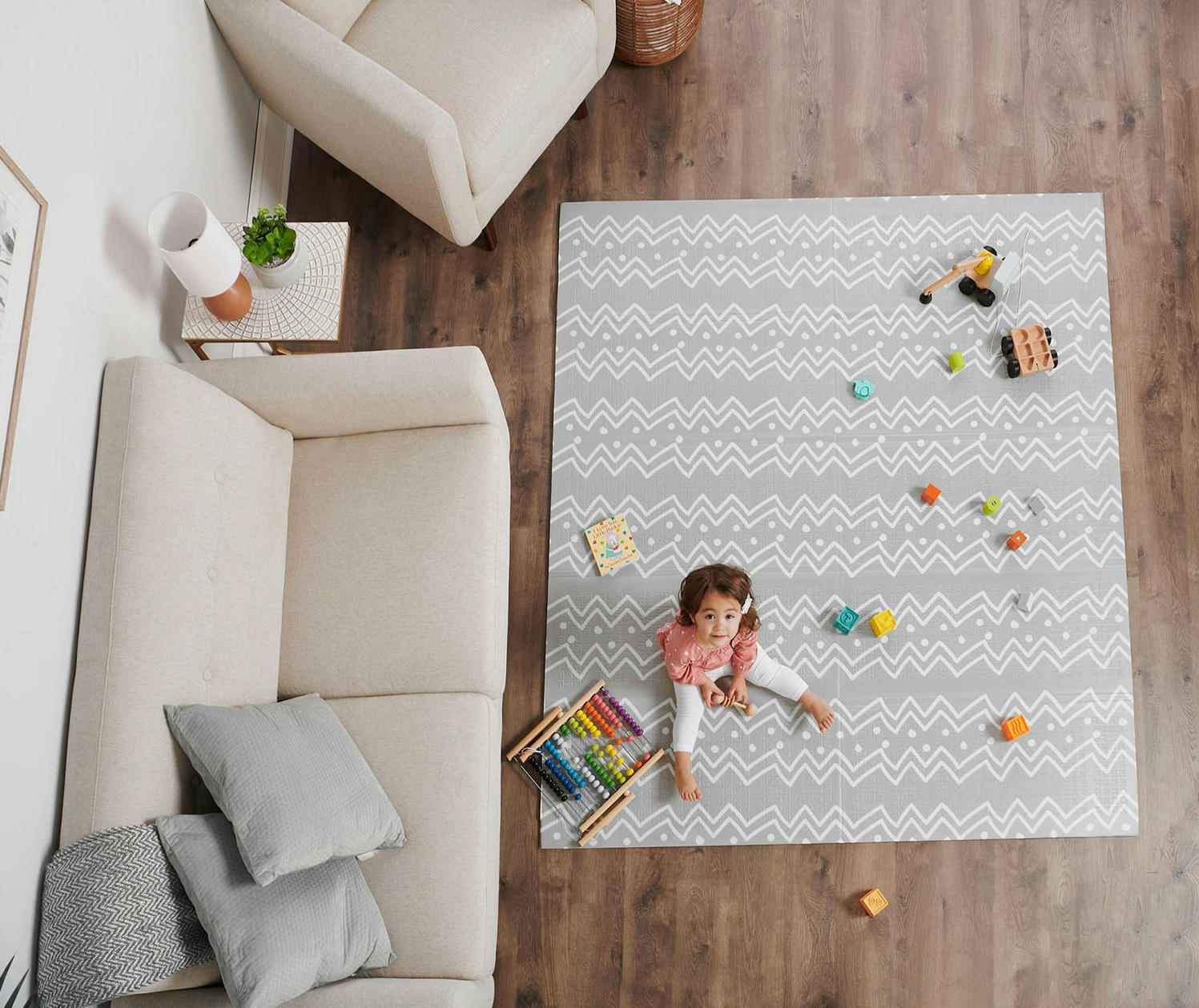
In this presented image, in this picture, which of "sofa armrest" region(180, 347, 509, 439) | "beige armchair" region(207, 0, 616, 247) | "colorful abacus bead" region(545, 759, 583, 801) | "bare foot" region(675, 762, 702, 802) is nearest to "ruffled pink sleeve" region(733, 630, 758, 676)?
"bare foot" region(675, 762, 702, 802)

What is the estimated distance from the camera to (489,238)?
2.75m

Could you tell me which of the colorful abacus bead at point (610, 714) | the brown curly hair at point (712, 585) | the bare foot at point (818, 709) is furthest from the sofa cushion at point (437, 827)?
the bare foot at point (818, 709)

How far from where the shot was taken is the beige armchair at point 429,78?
2195 mm

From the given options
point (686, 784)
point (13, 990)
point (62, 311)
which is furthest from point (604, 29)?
point (13, 990)

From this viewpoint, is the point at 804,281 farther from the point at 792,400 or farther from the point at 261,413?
the point at 261,413

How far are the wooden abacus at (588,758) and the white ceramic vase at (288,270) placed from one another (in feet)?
4.01

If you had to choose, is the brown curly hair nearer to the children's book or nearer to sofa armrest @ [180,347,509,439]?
the children's book

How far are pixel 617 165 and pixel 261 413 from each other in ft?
4.47

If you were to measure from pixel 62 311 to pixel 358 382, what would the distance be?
579mm

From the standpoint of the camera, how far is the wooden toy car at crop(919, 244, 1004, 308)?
2594mm

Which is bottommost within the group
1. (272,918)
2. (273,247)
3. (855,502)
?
(272,918)

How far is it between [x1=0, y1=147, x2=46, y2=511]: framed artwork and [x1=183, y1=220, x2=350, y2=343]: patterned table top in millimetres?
468

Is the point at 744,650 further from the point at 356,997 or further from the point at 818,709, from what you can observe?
the point at 356,997

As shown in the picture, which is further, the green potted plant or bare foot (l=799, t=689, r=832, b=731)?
bare foot (l=799, t=689, r=832, b=731)
